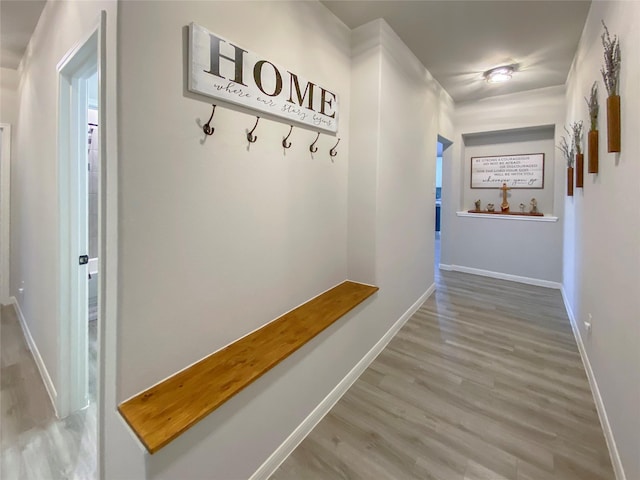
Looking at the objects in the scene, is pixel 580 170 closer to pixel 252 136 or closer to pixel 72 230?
pixel 252 136

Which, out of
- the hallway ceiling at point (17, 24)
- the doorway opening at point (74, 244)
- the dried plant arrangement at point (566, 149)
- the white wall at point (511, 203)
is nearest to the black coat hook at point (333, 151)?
the doorway opening at point (74, 244)

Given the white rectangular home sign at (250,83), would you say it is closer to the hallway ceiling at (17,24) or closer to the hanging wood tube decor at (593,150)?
the hallway ceiling at (17,24)

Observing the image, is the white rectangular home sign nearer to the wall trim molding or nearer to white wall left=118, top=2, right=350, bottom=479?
white wall left=118, top=2, right=350, bottom=479

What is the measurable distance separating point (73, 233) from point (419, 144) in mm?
3028

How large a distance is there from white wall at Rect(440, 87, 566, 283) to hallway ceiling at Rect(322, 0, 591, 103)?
24.2 inches

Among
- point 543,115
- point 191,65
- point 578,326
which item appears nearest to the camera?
point 191,65

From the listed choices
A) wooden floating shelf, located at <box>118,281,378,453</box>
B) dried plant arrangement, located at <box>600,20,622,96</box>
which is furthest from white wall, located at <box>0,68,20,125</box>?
dried plant arrangement, located at <box>600,20,622,96</box>

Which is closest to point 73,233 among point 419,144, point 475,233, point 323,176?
point 323,176

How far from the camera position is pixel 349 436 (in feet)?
5.47

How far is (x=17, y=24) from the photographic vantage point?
2.22 m

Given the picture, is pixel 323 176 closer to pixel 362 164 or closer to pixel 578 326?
pixel 362 164

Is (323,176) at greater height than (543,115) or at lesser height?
lesser

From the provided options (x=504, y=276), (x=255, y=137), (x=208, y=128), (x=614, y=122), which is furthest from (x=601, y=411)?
(x=504, y=276)

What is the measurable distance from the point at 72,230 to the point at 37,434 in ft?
3.82
